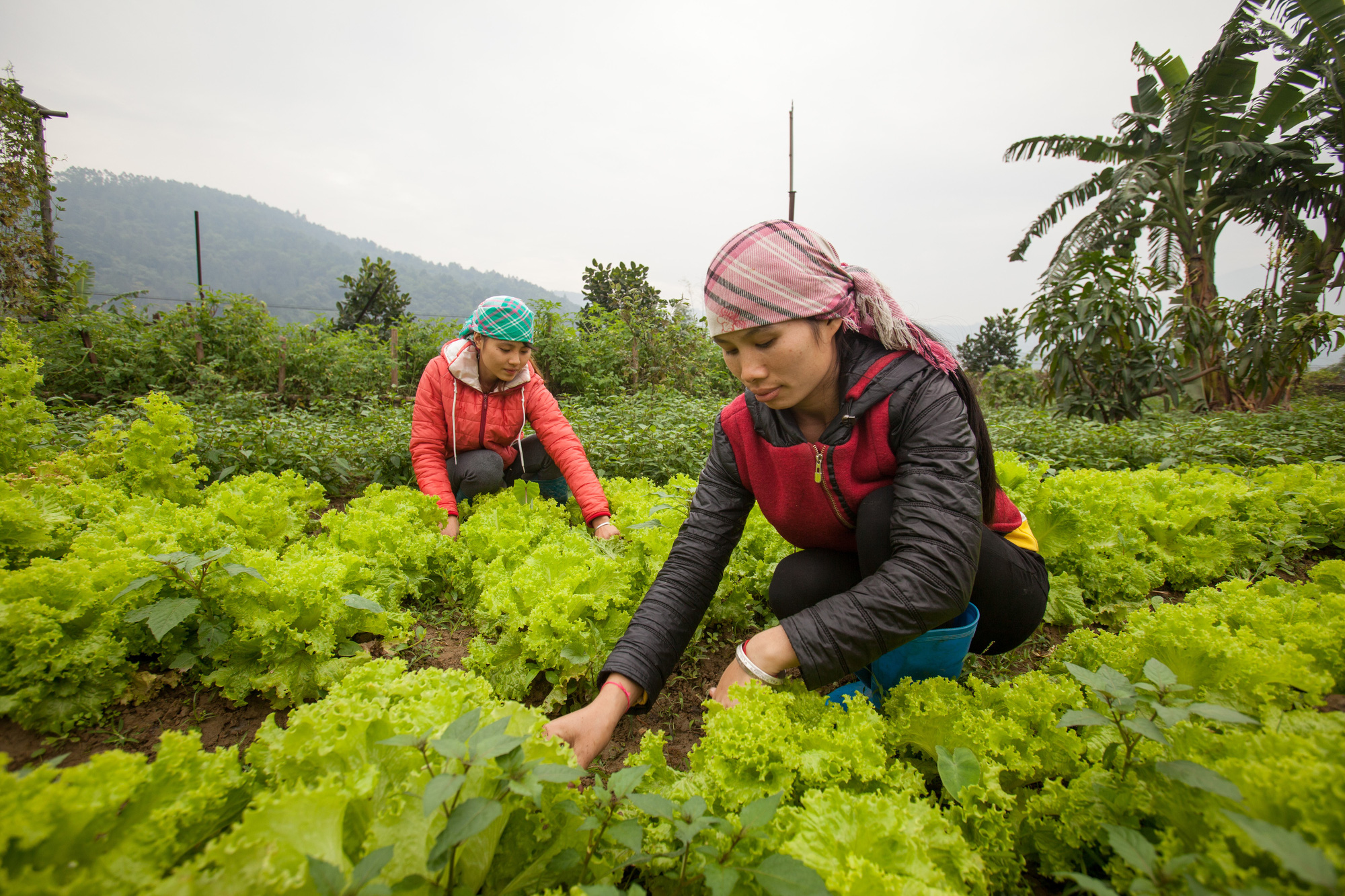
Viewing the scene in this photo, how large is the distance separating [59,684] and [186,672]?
1.06ft

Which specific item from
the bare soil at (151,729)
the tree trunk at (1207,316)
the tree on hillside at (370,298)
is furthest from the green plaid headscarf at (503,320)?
the tree on hillside at (370,298)

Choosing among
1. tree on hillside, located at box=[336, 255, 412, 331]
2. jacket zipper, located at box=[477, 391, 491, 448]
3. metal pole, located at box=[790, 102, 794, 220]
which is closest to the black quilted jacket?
jacket zipper, located at box=[477, 391, 491, 448]

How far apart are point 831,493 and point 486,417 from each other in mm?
2512

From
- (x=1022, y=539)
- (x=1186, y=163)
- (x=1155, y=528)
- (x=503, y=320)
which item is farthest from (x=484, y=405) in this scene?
(x=1186, y=163)

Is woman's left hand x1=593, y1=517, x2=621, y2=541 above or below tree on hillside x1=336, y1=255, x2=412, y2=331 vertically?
below

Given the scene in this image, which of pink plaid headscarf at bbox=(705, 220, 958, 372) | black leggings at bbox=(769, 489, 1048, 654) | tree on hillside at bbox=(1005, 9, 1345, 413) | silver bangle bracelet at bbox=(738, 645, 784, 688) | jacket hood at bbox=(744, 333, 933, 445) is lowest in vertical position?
silver bangle bracelet at bbox=(738, 645, 784, 688)

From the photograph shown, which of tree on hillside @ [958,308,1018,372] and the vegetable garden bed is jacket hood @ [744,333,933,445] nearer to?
the vegetable garden bed

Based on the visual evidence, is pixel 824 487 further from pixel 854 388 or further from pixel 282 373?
pixel 282 373

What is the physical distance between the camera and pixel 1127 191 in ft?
35.4

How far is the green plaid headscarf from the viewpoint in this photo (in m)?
3.19

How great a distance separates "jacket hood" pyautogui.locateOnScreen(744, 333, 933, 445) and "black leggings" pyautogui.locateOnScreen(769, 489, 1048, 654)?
0.24 m

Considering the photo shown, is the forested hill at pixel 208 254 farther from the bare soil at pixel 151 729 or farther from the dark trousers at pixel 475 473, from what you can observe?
the bare soil at pixel 151 729

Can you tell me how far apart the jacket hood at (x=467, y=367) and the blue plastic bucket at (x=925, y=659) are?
2509 mm

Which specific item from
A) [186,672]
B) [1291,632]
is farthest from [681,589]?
[186,672]
